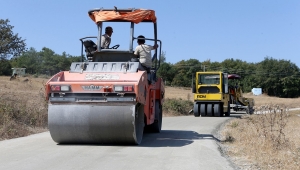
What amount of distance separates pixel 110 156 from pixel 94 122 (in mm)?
1180

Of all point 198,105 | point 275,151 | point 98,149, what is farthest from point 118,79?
point 198,105

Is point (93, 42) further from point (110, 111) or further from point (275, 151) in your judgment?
point (275, 151)

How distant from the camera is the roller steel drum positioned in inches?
383

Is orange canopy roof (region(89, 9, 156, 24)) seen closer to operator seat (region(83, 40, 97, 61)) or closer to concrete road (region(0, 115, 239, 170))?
operator seat (region(83, 40, 97, 61))

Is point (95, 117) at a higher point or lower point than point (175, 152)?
higher

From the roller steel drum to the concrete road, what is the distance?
23 centimetres

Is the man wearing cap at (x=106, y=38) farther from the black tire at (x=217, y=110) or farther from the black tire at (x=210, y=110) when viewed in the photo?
the black tire at (x=210, y=110)

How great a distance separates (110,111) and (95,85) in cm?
64

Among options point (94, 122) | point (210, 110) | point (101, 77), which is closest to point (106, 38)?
point (101, 77)

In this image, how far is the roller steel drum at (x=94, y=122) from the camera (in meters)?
9.73

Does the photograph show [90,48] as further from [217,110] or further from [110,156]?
[217,110]

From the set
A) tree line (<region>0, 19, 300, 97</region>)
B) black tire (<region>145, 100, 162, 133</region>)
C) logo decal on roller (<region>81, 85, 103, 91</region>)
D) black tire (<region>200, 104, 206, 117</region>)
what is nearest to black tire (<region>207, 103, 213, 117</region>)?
black tire (<region>200, 104, 206, 117</region>)

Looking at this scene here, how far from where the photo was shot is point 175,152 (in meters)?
9.71

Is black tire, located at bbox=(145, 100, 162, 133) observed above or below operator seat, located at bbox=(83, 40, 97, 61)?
below
